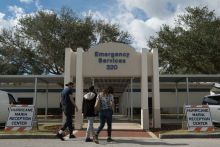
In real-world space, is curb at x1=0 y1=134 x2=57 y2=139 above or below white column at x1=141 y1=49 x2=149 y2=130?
below

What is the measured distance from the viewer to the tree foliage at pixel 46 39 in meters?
34.0

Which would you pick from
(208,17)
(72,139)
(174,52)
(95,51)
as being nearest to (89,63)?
(95,51)

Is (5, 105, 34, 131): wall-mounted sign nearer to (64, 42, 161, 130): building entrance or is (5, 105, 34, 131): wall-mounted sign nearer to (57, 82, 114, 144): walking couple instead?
(57, 82, 114, 144): walking couple

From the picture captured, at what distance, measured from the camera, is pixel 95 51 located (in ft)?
61.1

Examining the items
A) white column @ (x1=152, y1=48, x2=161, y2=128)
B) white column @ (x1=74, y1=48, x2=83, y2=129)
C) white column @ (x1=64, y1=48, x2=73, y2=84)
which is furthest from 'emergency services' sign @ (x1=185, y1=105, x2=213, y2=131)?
white column @ (x1=64, y1=48, x2=73, y2=84)

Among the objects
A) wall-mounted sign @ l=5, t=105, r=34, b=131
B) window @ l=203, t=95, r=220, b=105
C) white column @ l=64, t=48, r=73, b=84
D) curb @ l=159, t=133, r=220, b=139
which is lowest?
curb @ l=159, t=133, r=220, b=139

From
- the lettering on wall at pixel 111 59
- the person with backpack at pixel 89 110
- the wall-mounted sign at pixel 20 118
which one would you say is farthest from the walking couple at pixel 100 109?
→ the lettering on wall at pixel 111 59

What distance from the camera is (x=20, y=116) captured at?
48.0 ft

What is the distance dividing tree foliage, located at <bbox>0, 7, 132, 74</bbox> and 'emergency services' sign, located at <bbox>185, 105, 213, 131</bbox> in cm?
2105

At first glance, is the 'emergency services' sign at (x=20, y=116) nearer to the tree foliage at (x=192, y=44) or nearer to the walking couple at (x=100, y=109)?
the walking couple at (x=100, y=109)

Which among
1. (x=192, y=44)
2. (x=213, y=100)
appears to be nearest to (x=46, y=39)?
(x=192, y=44)

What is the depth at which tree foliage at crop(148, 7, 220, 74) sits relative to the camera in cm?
3034

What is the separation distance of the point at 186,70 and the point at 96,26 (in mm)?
9448

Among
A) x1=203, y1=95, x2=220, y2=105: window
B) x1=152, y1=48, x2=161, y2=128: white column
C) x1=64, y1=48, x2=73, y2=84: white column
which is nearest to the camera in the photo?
x1=203, y1=95, x2=220, y2=105: window
